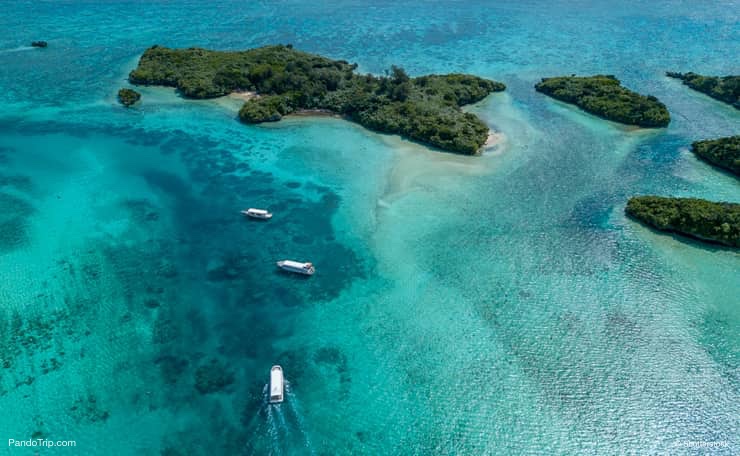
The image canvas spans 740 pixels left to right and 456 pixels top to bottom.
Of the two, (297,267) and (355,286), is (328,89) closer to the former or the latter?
(297,267)

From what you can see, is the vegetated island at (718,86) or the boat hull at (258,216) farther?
the vegetated island at (718,86)

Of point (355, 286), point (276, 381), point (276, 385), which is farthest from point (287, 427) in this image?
point (355, 286)

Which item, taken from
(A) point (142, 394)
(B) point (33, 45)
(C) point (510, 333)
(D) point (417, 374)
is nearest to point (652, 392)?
(C) point (510, 333)

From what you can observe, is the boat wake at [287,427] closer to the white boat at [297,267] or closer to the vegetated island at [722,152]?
the white boat at [297,267]

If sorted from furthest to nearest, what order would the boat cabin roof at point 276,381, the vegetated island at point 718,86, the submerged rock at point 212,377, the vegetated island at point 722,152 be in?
the vegetated island at point 718,86 < the vegetated island at point 722,152 < the submerged rock at point 212,377 < the boat cabin roof at point 276,381

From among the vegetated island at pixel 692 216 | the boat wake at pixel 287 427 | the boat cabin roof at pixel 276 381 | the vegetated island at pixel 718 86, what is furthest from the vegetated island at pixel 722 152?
the boat wake at pixel 287 427

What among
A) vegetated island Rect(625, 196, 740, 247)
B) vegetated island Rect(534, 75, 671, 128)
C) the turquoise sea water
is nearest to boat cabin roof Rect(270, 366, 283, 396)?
the turquoise sea water

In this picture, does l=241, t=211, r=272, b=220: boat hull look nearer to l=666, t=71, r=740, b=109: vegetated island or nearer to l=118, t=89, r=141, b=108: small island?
l=118, t=89, r=141, b=108: small island

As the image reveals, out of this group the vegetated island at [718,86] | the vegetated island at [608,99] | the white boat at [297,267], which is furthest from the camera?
the vegetated island at [718,86]
